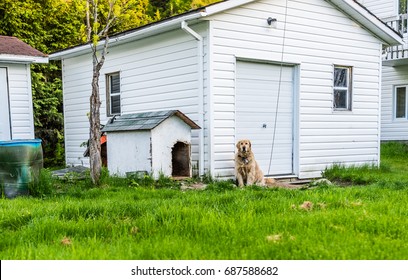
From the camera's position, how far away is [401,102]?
16281 millimetres

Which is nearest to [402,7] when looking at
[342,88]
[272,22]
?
[342,88]

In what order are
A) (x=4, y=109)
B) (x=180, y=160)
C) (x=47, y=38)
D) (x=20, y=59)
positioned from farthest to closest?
1. (x=47, y=38)
2. (x=4, y=109)
3. (x=20, y=59)
4. (x=180, y=160)

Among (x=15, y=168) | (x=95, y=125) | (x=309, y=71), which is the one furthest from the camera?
(x=309, y=71)

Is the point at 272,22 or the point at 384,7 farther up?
the point at 384,7

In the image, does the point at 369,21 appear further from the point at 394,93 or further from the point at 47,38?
the point at 47,38

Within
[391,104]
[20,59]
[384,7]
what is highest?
[384,7]

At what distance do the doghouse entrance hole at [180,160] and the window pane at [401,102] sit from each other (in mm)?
11102

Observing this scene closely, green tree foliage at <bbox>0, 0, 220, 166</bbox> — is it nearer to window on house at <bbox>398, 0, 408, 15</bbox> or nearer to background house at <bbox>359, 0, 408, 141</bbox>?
background house at <bbox>359, 0, 408, 141</bbox>

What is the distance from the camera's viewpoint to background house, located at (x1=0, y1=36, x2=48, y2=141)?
10664mm

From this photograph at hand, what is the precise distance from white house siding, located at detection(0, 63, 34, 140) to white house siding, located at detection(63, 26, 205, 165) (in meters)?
1.39

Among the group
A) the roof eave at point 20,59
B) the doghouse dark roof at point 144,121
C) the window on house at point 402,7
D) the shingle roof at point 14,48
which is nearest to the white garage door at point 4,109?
the roof eave at point 20,59

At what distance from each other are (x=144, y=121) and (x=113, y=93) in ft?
9.79

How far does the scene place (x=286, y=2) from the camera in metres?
9.15

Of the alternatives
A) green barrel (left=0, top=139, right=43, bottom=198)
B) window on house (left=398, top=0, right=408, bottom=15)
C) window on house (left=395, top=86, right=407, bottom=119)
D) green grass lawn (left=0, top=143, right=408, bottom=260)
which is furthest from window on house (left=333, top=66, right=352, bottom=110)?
window on house (left=398, top=0, right=408, bottom=15)
